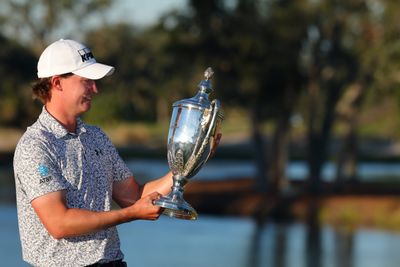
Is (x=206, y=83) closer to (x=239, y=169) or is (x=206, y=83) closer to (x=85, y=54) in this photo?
(x=85, y=54)

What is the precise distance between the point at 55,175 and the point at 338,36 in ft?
82.9

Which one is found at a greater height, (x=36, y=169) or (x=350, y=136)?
(x=350, y=136)

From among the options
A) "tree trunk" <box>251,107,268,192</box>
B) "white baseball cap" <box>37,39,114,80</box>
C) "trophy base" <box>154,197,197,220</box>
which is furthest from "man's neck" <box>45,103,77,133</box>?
"tree trunk" <box>251,107,268,192</box>

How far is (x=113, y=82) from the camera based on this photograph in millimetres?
64938

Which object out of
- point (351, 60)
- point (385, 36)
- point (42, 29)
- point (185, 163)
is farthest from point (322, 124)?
point (185, 163)

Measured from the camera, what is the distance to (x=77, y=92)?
4.43 metres

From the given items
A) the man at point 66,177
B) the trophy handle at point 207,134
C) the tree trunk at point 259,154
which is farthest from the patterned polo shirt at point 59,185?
the tree trunk at point 259,154

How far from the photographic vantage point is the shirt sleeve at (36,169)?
168 inches

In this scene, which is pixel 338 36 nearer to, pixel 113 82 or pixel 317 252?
pixel 317 252

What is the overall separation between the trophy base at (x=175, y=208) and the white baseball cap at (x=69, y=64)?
506 mm

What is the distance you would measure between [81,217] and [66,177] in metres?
0.24

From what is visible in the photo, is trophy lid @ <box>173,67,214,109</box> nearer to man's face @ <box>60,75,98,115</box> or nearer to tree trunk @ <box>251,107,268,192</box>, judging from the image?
man's face @ <box>60,75,98,115</box>

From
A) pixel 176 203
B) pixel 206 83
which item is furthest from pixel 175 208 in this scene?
pixel 206 83

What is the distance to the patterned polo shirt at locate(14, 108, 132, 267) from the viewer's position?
170 inches
